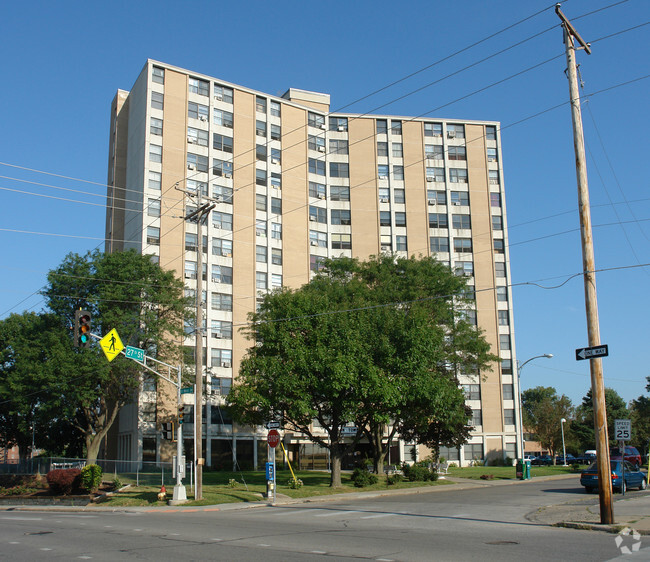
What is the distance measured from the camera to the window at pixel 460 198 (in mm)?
75000

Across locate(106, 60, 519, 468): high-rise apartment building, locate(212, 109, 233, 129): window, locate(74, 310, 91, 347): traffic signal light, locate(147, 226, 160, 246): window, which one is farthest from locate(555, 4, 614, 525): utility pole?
locate(212, 109, 233, 129): window

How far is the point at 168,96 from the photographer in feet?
210

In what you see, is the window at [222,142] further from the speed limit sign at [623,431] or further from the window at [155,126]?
the speed limit sign at [623,431]

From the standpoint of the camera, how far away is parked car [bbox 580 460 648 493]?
28.5 metres

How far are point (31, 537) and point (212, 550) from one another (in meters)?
6.07

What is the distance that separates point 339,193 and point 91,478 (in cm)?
4498

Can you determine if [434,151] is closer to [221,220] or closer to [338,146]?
[338,146]

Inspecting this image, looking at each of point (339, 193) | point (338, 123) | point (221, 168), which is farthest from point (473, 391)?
point (221, 168)

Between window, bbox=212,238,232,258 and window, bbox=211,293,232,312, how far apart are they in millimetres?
4081

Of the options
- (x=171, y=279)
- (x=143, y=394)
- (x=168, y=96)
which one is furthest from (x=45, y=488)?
(x=168, y=96)

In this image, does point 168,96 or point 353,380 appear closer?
point 353,380

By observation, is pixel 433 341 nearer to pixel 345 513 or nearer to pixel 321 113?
pixel 345 513

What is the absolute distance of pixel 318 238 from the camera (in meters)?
70.8

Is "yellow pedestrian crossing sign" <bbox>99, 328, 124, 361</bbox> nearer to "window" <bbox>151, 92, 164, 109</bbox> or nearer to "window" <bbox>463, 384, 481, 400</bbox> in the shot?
"window" <bbox>151, 92, 164, 109</bbox>
